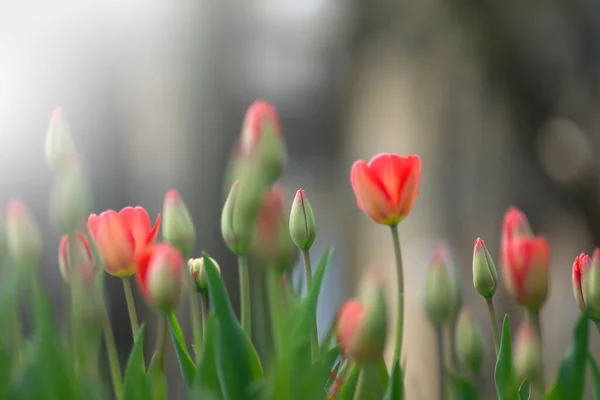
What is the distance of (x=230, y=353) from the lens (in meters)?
0.18

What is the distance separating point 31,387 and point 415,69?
80.0 inches

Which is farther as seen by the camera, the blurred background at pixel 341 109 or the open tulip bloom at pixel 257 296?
the blurred background at pixel 341 109

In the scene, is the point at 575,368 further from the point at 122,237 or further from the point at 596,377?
the point at 122,237

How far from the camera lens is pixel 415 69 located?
211 cm

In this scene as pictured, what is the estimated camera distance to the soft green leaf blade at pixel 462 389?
19cm

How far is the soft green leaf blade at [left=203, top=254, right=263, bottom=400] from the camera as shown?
176mm

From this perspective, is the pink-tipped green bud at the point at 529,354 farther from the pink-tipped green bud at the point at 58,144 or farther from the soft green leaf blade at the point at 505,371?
the pink-tipped green bud at the point at 58,144

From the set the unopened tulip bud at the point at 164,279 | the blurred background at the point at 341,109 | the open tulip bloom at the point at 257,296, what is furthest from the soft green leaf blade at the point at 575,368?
the blurred background at the point at 341,109

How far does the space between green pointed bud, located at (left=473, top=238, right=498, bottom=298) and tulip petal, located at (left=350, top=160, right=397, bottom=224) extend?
0.03 metres

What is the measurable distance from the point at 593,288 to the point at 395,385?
7 centimetres

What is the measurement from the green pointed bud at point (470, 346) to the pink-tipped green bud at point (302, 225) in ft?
0.20

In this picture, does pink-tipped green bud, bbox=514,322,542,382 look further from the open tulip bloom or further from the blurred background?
the blurred background

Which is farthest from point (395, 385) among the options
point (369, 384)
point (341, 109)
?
point (341, 109)

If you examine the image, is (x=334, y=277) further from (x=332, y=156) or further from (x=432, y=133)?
(x=432, y=133)
